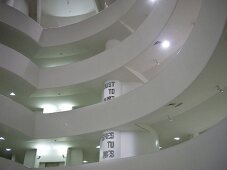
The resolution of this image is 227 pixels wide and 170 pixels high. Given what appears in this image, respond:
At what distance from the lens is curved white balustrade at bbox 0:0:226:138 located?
10625 millimetres

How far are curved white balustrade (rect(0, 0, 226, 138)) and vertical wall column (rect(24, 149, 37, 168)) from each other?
2589mm

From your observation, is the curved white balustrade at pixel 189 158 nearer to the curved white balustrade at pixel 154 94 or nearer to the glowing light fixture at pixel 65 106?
the curved white balustrade at pixel 154 94

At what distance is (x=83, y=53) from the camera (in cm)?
2411

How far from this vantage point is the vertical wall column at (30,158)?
19919mm

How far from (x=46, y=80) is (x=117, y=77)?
561 cm

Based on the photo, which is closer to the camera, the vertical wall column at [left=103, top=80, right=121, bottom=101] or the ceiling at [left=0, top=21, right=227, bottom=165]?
the ceiling at [left=0, top=21, right=227, bottom=165]

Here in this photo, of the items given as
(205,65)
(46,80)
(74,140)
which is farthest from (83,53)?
(205,65)

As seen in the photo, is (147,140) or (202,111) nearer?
(202,111)

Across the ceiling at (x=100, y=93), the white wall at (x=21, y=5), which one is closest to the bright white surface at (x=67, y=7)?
the white wall at (x=21, y=5)

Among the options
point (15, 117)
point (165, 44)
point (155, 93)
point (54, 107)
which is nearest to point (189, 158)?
point (155, 93)

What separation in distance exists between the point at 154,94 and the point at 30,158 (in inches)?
429

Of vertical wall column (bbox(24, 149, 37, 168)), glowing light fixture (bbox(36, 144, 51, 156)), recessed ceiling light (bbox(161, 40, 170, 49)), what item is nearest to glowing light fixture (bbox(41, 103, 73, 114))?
glowing light fixture (bbox(36, 144, 51, 156))

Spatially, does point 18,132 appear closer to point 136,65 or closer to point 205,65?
point 136,65

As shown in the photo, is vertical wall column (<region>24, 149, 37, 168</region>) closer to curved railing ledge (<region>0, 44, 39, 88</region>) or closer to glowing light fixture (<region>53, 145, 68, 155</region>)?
glowing light fixture (<region>53, 145, 68, 155</region>)
